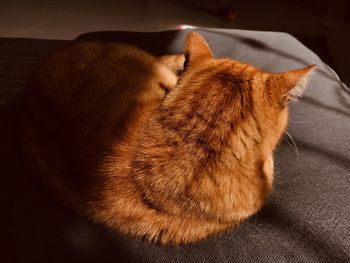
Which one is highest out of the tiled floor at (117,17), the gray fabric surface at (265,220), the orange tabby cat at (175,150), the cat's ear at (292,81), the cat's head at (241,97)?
the cat's ear at (292,81)

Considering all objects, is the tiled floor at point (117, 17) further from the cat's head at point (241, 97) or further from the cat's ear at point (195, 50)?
the cat's head at point (241, 97)

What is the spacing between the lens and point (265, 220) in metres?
0.91

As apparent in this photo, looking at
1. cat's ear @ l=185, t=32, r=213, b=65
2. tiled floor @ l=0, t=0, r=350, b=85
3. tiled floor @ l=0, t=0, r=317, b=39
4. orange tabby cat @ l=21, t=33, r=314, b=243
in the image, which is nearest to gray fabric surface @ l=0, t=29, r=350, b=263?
orange tabby cat @ l=21, t=33, r=314, b=243

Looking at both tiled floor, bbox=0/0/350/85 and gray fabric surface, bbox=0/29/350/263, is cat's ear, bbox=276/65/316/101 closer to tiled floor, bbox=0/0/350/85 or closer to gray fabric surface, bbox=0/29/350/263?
gray fabric surface, bbox=0/29/350/263

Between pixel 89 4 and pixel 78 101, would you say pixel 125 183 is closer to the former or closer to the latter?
pixel 78 101

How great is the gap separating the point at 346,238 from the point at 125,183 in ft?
1.88

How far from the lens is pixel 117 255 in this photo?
0.81m

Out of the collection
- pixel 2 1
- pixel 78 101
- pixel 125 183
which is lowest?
pixel 2 1

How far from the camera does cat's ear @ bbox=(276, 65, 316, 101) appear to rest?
776 millimetres

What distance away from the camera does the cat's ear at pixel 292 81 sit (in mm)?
776

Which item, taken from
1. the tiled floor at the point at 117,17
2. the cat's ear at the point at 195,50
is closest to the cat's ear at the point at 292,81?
the cat's ear at the point at 195,50

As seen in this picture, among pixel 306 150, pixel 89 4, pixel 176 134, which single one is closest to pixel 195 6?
pixel 89 4

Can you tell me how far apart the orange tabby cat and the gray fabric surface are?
4 centimetres

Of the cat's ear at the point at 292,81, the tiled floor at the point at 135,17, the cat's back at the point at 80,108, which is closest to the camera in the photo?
the cat's ear at the point at 292,81
